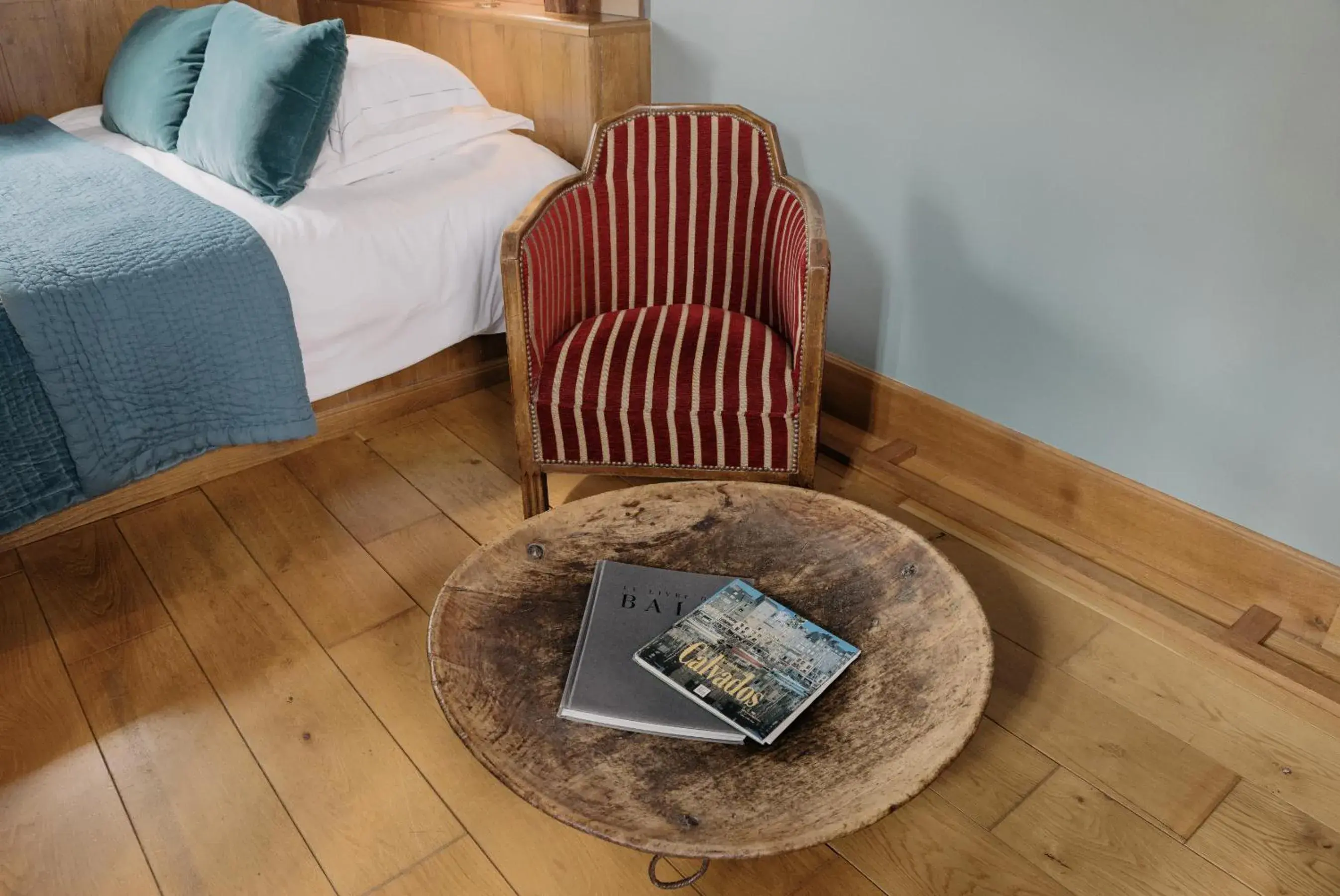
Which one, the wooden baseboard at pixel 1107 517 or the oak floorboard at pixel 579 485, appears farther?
the oak floorboard at pixel 579 485

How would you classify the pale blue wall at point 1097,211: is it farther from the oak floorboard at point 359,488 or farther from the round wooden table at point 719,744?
the oak floorboard at point 359,488

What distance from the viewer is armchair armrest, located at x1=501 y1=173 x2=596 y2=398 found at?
1731mm

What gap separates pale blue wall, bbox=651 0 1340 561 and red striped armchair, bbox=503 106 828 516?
10.9 inches

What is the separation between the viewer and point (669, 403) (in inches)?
68.3

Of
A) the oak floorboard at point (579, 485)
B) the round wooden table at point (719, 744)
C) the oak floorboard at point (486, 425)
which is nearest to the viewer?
the round wooden table at point (719, 744)

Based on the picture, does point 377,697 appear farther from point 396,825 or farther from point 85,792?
point 85,792

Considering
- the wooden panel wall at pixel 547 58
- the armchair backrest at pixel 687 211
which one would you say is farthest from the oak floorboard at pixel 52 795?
the wooden panel wall at pixel 547 58

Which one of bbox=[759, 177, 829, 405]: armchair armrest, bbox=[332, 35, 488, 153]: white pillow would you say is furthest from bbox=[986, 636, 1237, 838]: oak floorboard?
bbox=[332, 35, 488, 153]: white pillow

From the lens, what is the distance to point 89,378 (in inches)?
66.9

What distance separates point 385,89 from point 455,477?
87 cm

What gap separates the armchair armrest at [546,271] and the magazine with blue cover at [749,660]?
2.38 feet

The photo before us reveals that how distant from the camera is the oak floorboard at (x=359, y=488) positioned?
2033 mm

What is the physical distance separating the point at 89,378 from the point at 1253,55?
195 centimetres

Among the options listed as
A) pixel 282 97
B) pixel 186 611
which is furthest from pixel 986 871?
pixel 282 97
